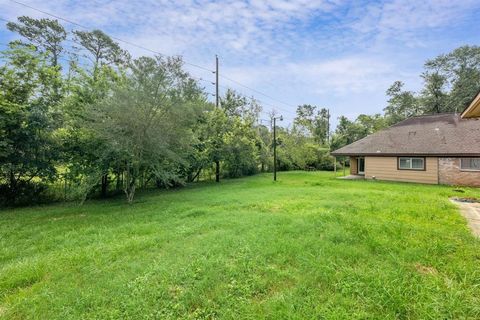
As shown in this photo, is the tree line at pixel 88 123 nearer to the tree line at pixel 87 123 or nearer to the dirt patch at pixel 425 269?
the tree line at pixel 87 123

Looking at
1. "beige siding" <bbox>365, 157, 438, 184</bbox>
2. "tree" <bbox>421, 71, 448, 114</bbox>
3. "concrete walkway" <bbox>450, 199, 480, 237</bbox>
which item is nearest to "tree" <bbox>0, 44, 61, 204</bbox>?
"concrete walkway" <bbox>450, 199, 480, 237</bbox>

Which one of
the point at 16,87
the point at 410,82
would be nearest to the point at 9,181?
the point at 16,87

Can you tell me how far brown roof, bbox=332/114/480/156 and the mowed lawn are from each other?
929 cm

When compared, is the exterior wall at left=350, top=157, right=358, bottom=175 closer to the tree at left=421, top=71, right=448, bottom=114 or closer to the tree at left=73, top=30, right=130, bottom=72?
the tree at left=421, top=71, right=448, bottom=114

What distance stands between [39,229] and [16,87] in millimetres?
5819

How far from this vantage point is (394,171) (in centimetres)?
1457

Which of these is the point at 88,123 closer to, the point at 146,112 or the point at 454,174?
the point at 146,112

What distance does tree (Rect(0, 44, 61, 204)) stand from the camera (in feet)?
25.6

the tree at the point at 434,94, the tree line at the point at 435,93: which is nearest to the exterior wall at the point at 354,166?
the tree line at the point at 435,93

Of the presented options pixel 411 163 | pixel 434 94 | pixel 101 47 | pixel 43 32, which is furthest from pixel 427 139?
pixel 43 32

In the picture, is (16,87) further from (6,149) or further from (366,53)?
(366,53)

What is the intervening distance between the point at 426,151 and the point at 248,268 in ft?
47.2

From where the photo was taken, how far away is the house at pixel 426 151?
12.3 m

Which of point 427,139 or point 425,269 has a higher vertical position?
point 427,139
